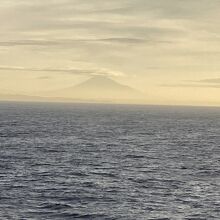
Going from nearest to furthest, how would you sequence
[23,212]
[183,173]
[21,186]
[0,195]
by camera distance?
[23,212]
[0,195]
[21,186]
[183,173]

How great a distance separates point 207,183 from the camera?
7931 cm

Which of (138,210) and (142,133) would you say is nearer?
(138,210)

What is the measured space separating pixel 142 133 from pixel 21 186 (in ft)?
318

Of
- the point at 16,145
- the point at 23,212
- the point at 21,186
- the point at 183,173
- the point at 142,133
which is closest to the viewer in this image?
the point at 23,212

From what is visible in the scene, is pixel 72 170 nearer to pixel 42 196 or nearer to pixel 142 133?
pixel 42 196

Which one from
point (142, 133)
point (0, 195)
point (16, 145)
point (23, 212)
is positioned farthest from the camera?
point (142, 133)

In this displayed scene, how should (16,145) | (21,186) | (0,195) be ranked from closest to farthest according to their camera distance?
(0,195) → (21,186) → (16,145)

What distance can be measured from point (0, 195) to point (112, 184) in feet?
57.2

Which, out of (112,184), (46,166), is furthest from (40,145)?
(112,184)

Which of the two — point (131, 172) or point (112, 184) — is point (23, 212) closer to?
point (112, 184)

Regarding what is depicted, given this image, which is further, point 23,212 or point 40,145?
point 40,145

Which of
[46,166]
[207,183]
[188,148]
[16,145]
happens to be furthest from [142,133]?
[207,183]

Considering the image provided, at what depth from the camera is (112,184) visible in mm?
77938

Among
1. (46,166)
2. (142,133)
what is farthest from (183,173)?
(142,133)
